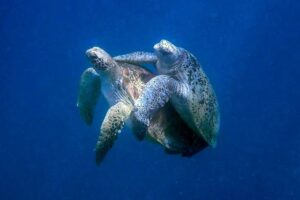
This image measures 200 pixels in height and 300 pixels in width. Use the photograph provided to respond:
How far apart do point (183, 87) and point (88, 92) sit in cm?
152

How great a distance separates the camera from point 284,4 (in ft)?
67.8

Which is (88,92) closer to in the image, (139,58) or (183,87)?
(139,58)

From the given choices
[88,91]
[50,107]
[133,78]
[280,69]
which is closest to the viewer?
[133,78]

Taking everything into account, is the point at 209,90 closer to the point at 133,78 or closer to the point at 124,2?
the point at 133,78

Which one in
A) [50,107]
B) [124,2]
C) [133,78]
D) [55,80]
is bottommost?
[133,78]

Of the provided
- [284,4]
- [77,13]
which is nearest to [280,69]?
[284,4]

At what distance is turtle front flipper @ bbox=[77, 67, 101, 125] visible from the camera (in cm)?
559

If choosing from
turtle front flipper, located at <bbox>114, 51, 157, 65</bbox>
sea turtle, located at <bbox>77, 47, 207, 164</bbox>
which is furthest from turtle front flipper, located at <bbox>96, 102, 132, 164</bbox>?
turtle front flipper, located at <bbox>114, 51, 157, 65</bbox>

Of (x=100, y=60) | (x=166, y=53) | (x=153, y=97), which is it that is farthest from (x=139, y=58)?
(x=153, y=97)

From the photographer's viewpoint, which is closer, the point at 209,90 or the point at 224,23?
the point at 209,90

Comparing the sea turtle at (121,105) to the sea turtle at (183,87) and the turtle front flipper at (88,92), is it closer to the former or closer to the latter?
the turtle front flipper at (88,92)

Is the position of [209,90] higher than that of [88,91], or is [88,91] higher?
[209,90]

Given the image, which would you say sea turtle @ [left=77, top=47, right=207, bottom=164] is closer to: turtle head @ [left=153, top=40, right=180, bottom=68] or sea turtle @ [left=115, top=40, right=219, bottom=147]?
sea turtle @ [left=115, top=40, right=219, bottom=147]

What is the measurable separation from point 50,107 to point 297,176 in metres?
13.2
